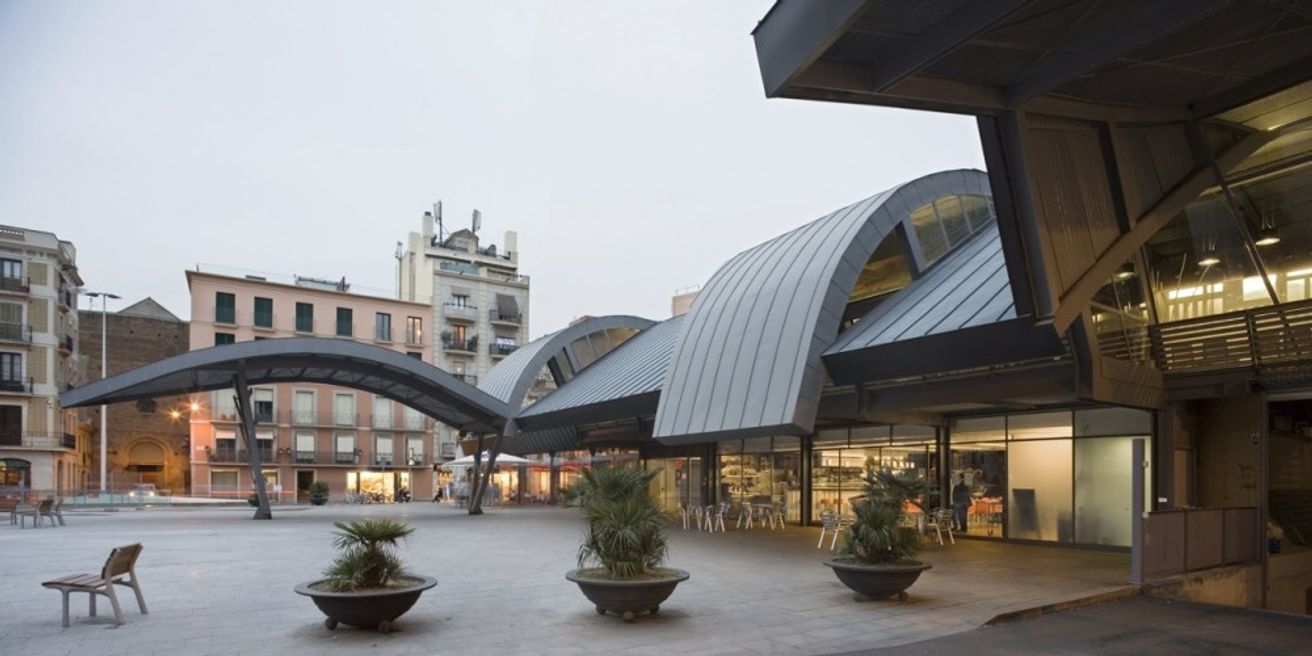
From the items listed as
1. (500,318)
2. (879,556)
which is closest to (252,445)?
(879,556)

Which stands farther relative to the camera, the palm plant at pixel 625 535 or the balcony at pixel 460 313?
the balcony at pixel 460 313

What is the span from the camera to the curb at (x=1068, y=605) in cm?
1062

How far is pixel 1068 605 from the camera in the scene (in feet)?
37.7

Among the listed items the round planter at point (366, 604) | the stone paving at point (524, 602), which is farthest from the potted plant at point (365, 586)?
the stone paving at point (524, 602)

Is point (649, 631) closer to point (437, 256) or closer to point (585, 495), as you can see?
point (585, 495)

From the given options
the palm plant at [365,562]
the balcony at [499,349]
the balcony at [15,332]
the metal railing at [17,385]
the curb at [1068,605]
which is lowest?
the curb at [1068,605]

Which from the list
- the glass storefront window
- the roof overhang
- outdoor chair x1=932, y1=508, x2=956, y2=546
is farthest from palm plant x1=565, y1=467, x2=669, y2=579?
the glass storefront window

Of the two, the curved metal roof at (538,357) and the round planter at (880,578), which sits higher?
the curved metal roof at (538,357)

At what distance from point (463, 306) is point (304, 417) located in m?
14.8

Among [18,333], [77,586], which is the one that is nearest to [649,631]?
[77,586]

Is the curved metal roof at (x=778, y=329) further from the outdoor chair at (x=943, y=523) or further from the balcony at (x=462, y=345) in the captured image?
the balcony at (x=462, y=345)

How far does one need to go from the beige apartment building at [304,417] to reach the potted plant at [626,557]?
43.2m

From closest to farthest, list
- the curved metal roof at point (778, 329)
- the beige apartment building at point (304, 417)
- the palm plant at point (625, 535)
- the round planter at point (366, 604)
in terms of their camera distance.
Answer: the round planter at point (366, 604) → the palm plant at point (625, 535) → the curved metal roof at point (778, 329) → the beige apartment building at point (304, 417)

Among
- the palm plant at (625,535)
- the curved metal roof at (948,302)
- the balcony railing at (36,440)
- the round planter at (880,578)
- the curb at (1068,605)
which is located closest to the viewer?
the palm plant at (625,535)
